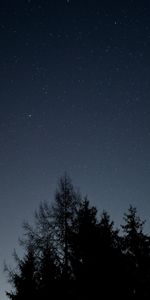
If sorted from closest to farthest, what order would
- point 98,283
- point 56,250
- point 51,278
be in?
point 98,283
point 51,278
point 56,250

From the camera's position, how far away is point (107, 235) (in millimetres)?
13039

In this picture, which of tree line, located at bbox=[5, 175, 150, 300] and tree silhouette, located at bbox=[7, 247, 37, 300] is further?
tree silhouette, located at bbox=[7, 247, 37, 300]

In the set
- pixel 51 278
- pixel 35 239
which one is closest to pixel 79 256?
pixel 51 278

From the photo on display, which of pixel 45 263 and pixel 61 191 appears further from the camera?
pixel 61 191

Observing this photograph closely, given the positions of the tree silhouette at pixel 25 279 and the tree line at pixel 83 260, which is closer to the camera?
the tree line at pixel 83 260

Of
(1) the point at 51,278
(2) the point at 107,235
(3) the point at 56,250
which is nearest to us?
(2) the point at 107,235

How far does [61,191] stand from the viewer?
75.4 ft

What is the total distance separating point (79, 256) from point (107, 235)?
1395mm

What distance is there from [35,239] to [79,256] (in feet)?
31.9

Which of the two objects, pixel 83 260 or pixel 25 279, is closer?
pixel 83 260

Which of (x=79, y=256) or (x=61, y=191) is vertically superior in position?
(x=61, y=191)

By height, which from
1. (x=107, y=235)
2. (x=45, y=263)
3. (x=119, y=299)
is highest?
(x=107, y=235)

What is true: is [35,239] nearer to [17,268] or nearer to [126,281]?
[17,268]

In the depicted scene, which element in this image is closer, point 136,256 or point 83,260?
point 83,260
